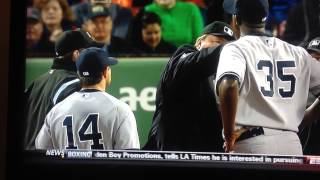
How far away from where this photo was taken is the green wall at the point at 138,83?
241 centimetres

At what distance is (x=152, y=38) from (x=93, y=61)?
271mm

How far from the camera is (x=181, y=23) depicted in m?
2.40

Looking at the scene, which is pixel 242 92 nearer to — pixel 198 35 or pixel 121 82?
pixel 198 35

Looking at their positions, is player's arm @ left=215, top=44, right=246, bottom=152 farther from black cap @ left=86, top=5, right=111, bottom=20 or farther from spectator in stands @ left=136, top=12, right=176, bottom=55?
black cap @ left=86, top=5, right=111, bottom=20

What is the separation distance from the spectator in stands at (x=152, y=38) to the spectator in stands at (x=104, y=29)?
0.09 metres

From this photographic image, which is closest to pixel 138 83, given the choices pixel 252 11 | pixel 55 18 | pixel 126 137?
pixel 126 137

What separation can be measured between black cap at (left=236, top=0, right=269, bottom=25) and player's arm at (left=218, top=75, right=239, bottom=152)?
265 mm

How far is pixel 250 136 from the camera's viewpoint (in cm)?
231

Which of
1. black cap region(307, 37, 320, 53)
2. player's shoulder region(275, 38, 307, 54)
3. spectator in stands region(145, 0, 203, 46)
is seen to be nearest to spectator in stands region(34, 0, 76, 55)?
spectator in stands region(145, 0, 203, 46)

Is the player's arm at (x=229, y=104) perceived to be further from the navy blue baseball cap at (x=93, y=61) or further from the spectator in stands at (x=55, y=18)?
the spectator in stands at (x=55, y=18)

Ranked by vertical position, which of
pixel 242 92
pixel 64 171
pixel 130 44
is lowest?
pixel 64 171

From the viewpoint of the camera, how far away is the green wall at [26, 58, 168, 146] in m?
2.41

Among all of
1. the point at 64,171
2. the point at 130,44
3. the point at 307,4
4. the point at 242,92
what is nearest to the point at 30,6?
the point at 130,44

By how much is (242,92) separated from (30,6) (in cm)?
98
